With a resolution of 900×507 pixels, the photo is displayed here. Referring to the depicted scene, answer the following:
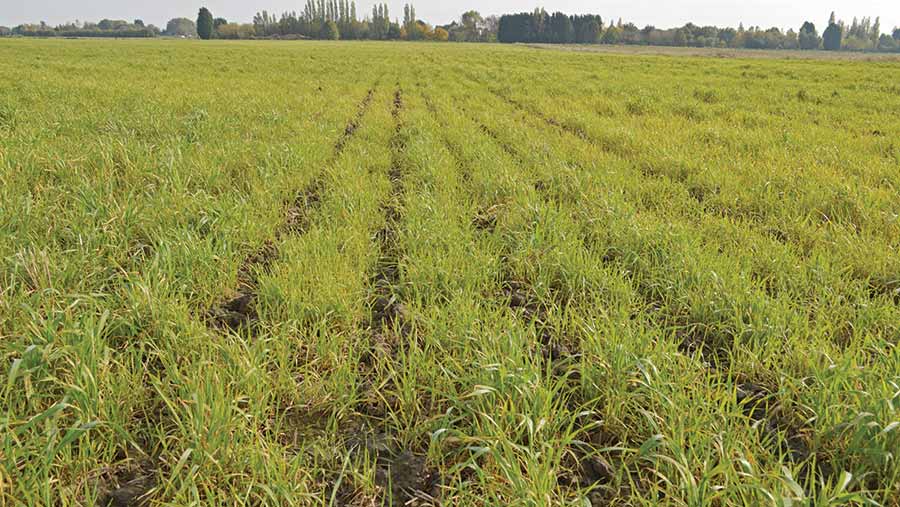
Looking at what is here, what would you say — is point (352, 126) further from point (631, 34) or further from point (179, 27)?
point (179, 27)

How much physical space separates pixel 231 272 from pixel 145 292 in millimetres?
A: 638

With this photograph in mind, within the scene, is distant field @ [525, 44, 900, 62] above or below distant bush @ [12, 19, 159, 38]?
below

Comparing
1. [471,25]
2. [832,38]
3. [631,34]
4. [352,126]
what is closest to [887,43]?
[832,38]

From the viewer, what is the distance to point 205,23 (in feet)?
336

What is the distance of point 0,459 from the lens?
5.14 feet

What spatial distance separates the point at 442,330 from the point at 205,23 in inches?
4891

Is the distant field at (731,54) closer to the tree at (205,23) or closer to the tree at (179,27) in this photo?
the tree at (205,23)

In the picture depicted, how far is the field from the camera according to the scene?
1.65 meters

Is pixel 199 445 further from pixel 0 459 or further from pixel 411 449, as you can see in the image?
pixel 411 449

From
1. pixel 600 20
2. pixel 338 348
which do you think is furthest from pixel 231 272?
pixel 600 20

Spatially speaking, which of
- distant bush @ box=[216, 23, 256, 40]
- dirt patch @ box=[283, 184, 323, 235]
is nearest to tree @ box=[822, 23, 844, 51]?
distant bush @ box=[216, 23, 256, 40]

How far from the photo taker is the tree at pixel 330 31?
110 meters

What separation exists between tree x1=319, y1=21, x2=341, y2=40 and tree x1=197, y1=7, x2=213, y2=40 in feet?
82.2

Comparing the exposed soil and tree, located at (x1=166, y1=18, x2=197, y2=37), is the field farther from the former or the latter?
tree, located at (x1=166, y1=18, x2=197, y2=37)
